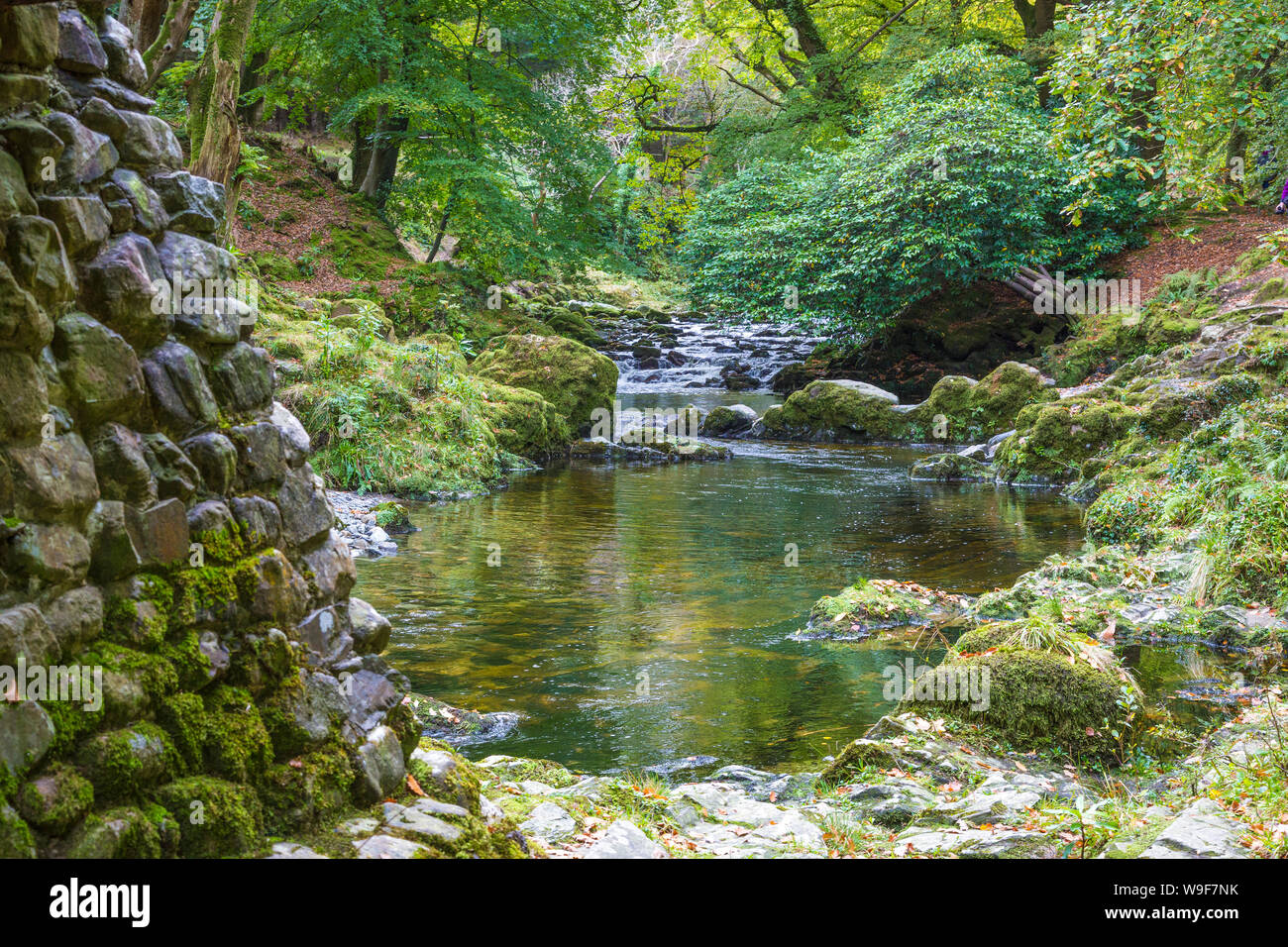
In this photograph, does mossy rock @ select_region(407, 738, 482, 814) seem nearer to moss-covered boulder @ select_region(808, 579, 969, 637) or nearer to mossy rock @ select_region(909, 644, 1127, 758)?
mossy rock @ select_region(909, 644, 1127, 758)

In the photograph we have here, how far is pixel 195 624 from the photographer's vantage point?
3.30m

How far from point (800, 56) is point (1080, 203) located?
26127 mm

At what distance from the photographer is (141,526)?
10.5 feet

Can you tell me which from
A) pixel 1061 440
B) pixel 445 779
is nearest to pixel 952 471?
pixel 1061 440

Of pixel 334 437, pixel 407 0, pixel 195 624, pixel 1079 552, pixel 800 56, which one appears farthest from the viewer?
pixel 800 56

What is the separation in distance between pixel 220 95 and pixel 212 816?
9.18 m

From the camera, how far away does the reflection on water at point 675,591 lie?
671cm

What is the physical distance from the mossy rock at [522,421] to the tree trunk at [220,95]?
7.82 meters

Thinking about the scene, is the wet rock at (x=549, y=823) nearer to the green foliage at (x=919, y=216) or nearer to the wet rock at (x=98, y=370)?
the wet rock at (x=98, y=370)

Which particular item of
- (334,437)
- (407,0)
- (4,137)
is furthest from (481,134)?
(4,137)

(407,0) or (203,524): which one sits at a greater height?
(407,0)

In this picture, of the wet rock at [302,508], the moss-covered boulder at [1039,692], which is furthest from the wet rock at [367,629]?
the moss-covered boulder at [1039,692]

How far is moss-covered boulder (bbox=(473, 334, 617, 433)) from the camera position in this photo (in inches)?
795
